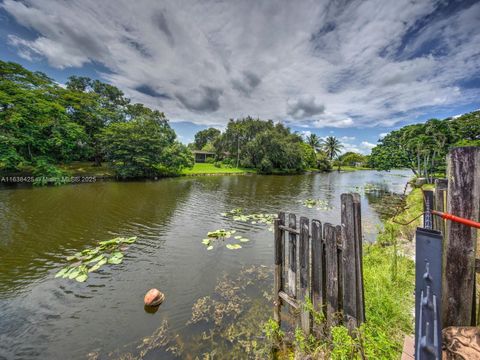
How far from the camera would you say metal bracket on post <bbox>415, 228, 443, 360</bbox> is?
103cm

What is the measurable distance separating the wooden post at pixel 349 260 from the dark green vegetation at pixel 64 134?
77.5 ft

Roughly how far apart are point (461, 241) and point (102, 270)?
7173 mm

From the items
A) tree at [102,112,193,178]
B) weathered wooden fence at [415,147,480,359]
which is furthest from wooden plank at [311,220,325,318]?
tree at [102,112,193,178]

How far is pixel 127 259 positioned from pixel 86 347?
2866 millimetres

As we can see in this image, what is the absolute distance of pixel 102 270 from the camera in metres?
5.52

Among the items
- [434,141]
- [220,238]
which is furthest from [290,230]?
[434,141]

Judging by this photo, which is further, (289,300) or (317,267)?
(289,300)

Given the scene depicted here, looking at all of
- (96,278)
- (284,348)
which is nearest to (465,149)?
(284,348)

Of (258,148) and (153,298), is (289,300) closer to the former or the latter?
(153,298)

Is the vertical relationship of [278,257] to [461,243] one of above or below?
below

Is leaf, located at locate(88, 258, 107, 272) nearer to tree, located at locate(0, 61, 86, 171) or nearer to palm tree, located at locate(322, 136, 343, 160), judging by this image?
tree, located at locate(0, 61, 86, 171)

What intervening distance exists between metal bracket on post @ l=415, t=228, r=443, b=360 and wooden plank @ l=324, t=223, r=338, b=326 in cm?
141

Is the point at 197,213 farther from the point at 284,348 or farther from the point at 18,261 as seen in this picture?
the point at 284,348

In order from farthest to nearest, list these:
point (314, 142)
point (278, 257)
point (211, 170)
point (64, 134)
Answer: point (314, 142) → point (211, 170) → point (64, 134) → point (278, 257)
